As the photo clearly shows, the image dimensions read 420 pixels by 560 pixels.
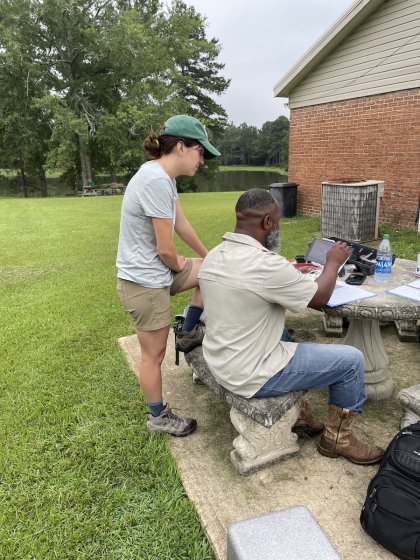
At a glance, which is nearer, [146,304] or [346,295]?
[146,304]

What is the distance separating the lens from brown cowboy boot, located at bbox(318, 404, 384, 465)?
2311 millimetres

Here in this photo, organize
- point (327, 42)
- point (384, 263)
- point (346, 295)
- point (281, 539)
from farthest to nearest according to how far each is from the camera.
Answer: point (327, 42)
point (384, 263)
point (346, 295)
point (281, 539)

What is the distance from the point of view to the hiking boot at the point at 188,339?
2.69m

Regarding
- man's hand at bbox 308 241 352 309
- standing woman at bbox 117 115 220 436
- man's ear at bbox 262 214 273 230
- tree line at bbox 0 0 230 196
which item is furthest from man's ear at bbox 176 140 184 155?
tree line at bbox 0 0 230 196

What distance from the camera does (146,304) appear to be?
2346 millimetres

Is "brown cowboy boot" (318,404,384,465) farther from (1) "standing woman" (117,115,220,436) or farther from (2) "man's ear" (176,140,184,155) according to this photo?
(2) "man's ear" (176,140,184,155)

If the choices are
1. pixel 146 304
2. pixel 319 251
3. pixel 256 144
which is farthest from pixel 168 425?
pixel 256 144

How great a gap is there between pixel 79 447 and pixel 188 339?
982 mm

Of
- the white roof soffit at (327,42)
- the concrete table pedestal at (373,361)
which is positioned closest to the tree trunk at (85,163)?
the white roof soffit at (327,42)

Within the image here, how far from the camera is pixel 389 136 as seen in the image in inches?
331

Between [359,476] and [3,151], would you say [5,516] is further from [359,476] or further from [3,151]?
[3,151]

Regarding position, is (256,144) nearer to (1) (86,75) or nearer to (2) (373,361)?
(1) (86,75)

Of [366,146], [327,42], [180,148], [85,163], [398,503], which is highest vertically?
[327,42]

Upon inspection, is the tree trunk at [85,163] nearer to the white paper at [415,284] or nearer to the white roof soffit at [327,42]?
the white roof soffit at [327,42]
